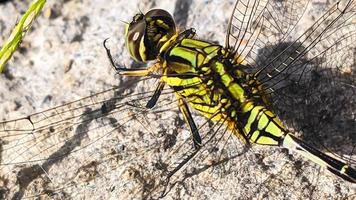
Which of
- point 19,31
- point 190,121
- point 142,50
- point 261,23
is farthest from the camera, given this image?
point 261,23

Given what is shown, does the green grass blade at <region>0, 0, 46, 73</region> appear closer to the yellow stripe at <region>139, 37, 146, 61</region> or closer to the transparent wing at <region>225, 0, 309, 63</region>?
the yellow stripe at <region>139, 37, 146, 61</region>

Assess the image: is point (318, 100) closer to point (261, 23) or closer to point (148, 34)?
point (261, 23)

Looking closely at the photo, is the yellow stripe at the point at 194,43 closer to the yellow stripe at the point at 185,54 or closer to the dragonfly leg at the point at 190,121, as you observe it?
the yellow stripe at the point at 185,54

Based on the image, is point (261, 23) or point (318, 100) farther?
point (261, 23)

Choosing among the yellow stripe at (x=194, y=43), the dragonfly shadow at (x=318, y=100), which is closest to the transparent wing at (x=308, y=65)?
the dragonfly shadow at (x=318, y=100)

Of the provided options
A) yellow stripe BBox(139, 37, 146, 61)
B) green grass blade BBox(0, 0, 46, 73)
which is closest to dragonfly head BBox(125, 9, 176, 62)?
yellow stripe BBox(139, 37, 146, 61)

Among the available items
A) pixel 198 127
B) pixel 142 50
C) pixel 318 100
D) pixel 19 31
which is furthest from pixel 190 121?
pixel 19 31

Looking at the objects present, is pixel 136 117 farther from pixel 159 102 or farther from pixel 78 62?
pixel 78 62
